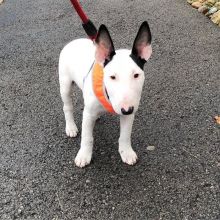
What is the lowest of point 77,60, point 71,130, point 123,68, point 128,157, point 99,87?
point 71,130

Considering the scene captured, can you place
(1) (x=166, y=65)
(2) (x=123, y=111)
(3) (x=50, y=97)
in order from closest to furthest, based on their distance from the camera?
1. (2) (x=123, y=111)
2. (3) (x=50, y=97)
3. (1) (x=166, y=65)

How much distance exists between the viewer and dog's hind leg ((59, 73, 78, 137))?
13.1 ft

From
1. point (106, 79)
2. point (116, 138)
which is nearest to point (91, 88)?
point (106, 79)

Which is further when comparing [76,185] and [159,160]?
[159,160]

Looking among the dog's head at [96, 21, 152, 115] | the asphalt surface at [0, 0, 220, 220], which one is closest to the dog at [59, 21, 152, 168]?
the dog's head at [96, 21, 152, 115]

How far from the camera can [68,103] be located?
4.14m

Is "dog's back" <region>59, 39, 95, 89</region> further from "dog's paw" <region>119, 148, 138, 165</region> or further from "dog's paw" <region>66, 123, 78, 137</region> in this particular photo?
"dog's paw" <region>119, 148, 138, 165</region>

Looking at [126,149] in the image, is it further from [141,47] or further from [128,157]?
[141,47]

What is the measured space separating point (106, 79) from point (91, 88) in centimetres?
36

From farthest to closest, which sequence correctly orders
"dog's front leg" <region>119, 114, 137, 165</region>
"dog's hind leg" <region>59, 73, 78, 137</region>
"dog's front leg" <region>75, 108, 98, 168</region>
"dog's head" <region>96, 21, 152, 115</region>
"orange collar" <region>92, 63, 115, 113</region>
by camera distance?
1. "dog's hind leg" <region>59, 73, 78, 137</region>
2. "dog's front leg" <region>119, 114, 137, 165</region>
3. "dog's front leg" <region>75, 108, 98, 168</region>
4. "orange collar" <region>92, 63, 115, 113</region>
5. "dog's head" <region>96, 21, 152, 115</region>

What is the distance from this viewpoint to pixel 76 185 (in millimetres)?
3695

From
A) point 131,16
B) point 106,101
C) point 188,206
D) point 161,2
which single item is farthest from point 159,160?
point 161,2

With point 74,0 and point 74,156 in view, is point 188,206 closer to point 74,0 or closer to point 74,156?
point 74,156

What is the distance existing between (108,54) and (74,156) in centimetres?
121
